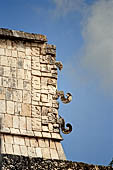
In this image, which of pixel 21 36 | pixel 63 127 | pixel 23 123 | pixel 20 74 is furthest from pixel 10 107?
pixel 21 36

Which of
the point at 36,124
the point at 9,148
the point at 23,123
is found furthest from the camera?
the point at 36,124

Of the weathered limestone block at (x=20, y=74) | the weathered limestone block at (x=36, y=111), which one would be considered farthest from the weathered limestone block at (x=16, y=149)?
the weathered limestone block at (x=20, y=74)

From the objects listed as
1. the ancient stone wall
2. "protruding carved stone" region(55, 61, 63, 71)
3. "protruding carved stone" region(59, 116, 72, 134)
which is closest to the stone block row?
"protruding carved stone" region(59, 116, 72, 134)

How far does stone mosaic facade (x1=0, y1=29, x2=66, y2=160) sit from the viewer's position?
13992 mm

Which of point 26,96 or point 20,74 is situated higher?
→ point 20,74

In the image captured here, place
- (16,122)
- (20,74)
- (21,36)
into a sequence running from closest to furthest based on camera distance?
(16,122) < (20,74) < (21,36)

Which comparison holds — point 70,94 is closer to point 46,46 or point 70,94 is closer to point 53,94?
point 53,94

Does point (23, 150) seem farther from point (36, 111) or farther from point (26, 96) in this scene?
point (26, 96)

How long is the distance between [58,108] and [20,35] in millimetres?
2596

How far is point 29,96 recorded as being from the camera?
48.6ft

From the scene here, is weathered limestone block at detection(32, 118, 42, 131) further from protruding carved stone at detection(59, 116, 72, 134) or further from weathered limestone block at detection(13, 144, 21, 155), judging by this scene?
weathered limestone block at detection(13, 144, 21, 155)

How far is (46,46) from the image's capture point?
16.0 metres

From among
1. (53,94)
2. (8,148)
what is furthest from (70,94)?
(8,148)

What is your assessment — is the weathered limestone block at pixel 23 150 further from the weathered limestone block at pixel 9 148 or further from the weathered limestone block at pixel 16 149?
the weathered limestone block at pixel 9 148
